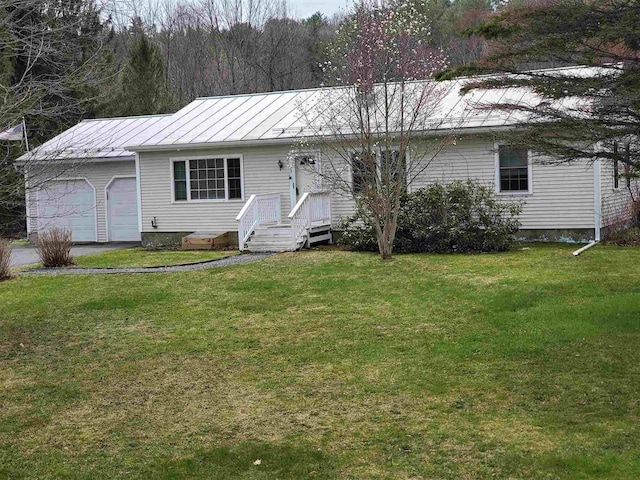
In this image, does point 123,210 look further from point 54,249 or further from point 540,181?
point 540,181

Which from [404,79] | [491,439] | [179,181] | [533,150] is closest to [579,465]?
[491,439]

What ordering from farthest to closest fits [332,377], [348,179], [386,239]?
[348,179]
[386,239]
[332,377]

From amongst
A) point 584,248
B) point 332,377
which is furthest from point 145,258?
point 332,377

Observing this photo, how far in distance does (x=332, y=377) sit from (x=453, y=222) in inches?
356

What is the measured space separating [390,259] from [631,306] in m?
6.08

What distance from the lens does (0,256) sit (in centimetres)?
1443

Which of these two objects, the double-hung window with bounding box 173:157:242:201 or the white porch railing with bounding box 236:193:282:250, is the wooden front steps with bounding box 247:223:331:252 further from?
the double-hung window with bounding box 173:157:242:201

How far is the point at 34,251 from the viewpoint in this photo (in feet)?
70.1

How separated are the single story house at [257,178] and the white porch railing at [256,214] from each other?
3 centimetres

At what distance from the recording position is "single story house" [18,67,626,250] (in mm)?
16797

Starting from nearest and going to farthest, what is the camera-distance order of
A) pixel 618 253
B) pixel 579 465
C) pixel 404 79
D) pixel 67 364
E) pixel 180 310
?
1. pixel 579 465
2. pixel 67 364
3. pixel 180 310
4. pixel 618 253
5. pixel 404 79

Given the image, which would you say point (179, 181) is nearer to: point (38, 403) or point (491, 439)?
point (38, 403)

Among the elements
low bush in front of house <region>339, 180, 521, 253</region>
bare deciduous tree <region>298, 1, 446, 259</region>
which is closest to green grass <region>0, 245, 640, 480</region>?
low bush in front of house <region>339, 180, 521, 253</region>

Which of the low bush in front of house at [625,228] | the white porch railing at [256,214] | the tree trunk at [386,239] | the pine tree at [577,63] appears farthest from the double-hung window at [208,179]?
the pine tree at [577,63]
